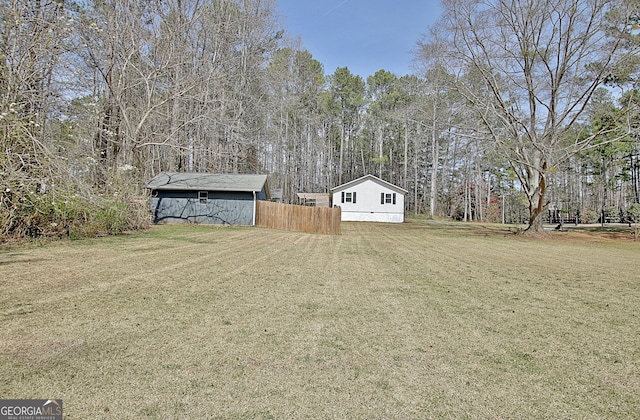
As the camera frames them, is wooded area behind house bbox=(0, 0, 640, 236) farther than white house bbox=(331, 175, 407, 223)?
No

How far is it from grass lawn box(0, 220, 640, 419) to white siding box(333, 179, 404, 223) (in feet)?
75.8

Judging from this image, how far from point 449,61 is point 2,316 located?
1800cm

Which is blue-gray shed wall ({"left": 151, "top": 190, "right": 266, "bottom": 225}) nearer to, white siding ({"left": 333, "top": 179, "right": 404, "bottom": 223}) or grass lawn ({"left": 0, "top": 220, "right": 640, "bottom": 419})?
white siding ({"left": 333, "top": 179, "right": 404, "bottom": 223})

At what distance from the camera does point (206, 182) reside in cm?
1914

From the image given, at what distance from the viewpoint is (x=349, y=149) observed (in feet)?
138

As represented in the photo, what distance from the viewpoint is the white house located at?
29.3m

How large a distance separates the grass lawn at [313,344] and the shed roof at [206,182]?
40.9ft

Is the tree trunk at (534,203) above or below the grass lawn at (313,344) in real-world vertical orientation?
above

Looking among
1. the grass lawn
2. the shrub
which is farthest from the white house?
the grass lawn

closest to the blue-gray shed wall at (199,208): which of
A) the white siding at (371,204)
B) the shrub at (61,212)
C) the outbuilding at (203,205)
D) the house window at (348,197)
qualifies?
the outbuilding at (203,205)

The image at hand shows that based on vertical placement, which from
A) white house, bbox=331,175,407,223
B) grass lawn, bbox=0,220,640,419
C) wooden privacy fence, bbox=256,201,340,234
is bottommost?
grass lawn, bbox=0,220,640,419

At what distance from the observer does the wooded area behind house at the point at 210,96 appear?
7832 mm

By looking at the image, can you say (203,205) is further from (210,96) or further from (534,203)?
(534,203)

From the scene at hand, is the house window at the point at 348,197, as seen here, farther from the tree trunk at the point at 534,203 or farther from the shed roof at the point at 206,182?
the tree trunk at the point at 534,203
